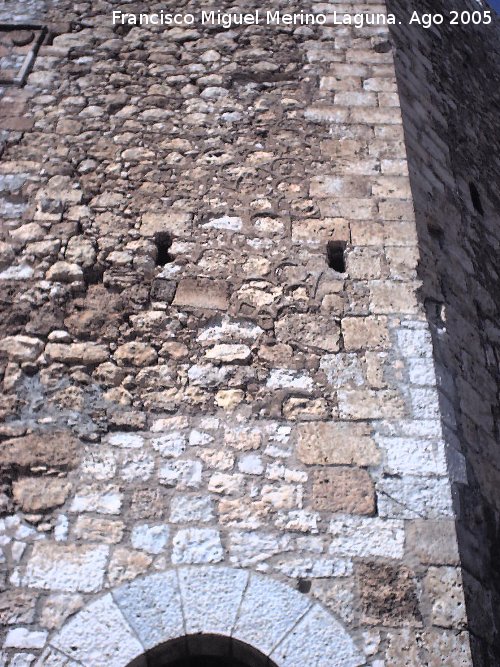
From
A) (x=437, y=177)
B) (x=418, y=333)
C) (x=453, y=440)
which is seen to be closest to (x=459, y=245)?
(x=437, y=177)

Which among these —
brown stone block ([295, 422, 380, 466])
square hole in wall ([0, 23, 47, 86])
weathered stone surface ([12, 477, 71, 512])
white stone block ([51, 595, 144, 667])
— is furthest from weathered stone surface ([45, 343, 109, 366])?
square hole in wall ([0, 23, 47, 86])

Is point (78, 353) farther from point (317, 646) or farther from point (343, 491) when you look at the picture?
point (317, 646)

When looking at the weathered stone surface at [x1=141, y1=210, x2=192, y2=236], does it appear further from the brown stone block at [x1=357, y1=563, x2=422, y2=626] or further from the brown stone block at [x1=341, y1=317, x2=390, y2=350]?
the brown stone block at [x1=357, y1=563, x2=422, y2=626]

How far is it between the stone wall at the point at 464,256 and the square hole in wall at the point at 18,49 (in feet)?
7.18

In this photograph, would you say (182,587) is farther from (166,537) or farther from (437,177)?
(437,177)

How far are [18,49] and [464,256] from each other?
291cm

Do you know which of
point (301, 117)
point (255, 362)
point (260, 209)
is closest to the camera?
point (255, 362)

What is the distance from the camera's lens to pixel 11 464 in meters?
2.94

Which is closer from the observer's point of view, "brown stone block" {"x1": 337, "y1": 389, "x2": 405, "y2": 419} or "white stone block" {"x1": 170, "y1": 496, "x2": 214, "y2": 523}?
"white stone block" {"x1": 170, "y1": 496, "x2": 214, "y2": 523}

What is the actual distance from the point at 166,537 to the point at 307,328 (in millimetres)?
1102

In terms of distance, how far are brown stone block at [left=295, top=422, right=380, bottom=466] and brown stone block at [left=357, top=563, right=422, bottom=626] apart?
42 centimetres

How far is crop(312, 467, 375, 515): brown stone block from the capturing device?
9.28 ft

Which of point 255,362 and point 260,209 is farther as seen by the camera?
point 260,209

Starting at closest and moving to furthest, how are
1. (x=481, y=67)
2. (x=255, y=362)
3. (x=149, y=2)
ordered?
(x=255, y=362)
(x=149, y=2)
(x=481, y=67)
